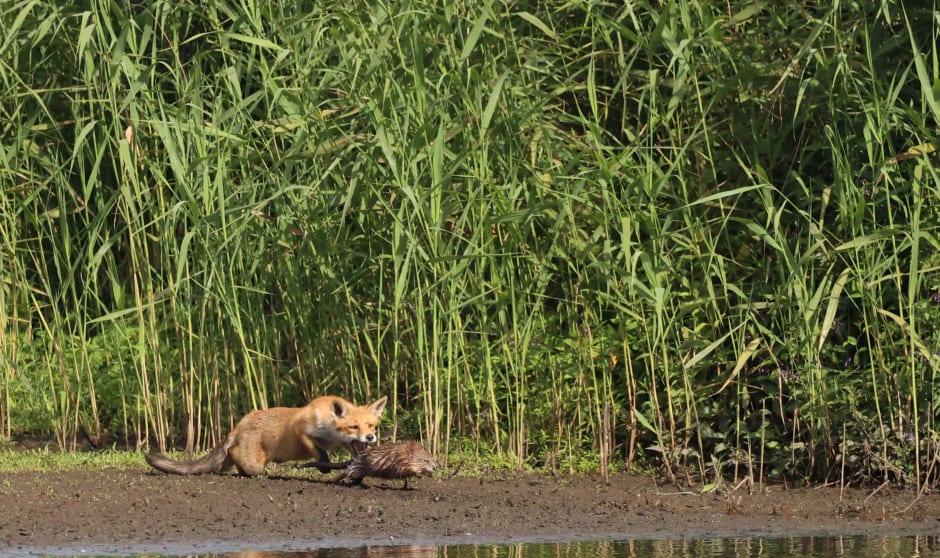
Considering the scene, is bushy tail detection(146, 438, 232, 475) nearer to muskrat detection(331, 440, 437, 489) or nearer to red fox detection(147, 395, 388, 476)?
red fox detection(147, 395, 388, 476)

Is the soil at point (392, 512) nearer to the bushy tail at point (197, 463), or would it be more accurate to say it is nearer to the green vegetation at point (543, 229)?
the bushy tail at point (197, 463)

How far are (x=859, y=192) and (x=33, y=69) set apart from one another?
4806mm

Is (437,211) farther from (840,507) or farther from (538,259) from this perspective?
(840,507)

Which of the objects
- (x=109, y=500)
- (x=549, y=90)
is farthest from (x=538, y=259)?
(x=109, y=500)

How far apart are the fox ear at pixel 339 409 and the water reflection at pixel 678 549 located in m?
1.17

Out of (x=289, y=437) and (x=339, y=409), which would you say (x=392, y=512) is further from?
(x=289, y=437)

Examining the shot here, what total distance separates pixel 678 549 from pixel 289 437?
83.4 inches

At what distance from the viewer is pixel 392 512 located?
643 centimetres

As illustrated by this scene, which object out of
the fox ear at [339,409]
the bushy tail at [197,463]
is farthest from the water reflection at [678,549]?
the bushy tail at [197,463]

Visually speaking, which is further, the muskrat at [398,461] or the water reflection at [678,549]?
the muskrat at [398,461]

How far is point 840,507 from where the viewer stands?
6.66m

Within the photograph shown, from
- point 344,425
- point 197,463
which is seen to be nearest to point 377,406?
point 344,425

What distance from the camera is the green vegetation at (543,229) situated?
7.00 m

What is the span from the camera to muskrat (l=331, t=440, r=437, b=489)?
661cm
